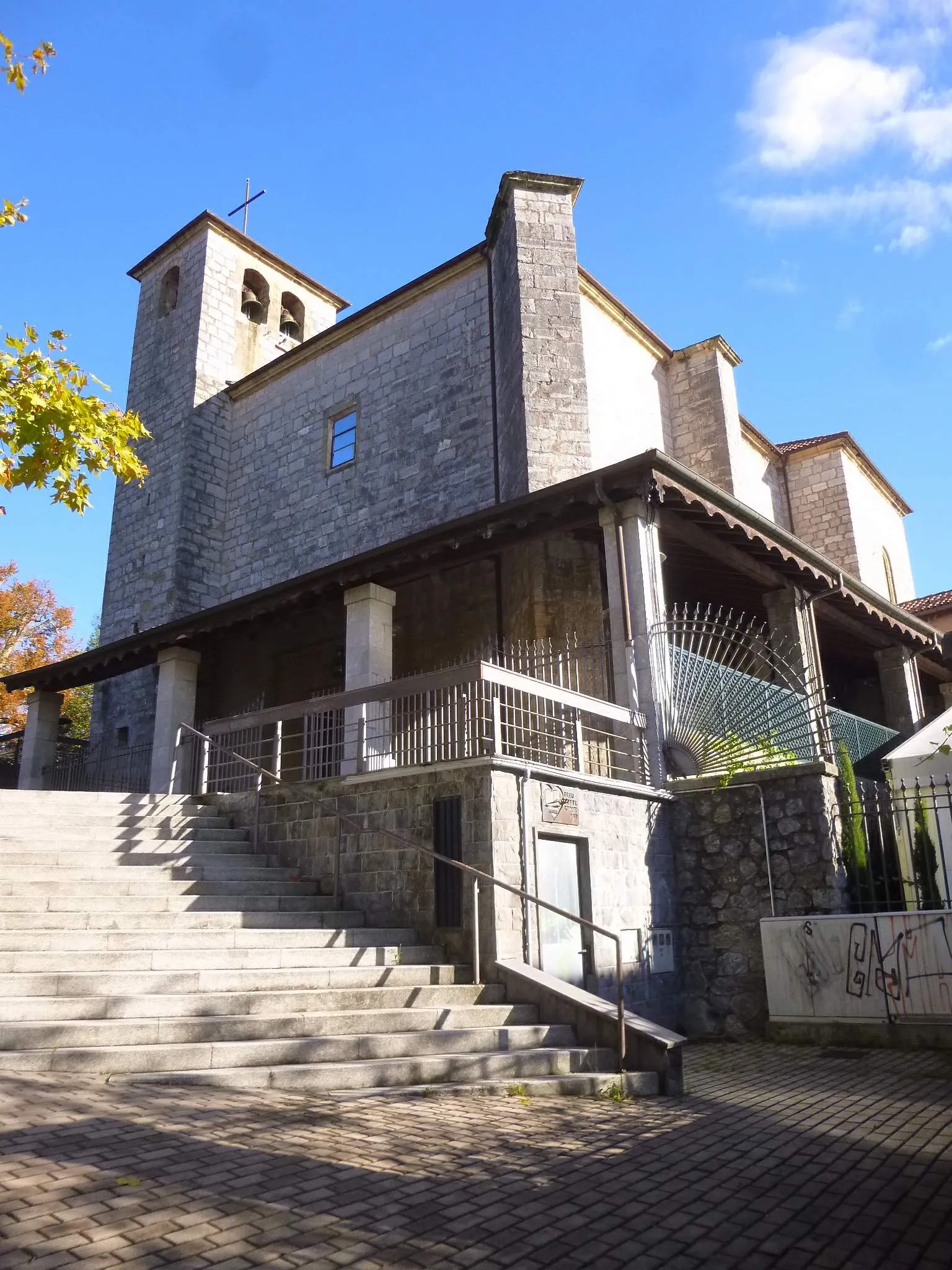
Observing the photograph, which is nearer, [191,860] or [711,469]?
[191,860]

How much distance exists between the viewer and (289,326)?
23.8 metres

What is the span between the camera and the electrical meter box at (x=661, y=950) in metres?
8.84

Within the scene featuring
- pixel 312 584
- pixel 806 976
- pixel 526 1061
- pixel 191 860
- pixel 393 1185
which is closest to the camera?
pixel 393 1185

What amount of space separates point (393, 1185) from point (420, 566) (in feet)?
28.6

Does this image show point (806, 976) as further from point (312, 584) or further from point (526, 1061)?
point (312, 584)

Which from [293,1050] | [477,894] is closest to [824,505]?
[477,894]

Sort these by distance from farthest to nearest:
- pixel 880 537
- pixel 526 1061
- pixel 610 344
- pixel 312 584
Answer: pixel 880 537
pixel 610 344
pixel 312 584
pixel 526 1061

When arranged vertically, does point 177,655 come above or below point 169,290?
below

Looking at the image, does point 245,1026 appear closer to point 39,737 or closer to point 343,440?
point 39,737

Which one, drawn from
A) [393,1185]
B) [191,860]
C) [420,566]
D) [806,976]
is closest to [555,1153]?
[393,1185]

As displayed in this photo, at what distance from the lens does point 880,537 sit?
25094 millimetres

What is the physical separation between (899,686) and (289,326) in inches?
654

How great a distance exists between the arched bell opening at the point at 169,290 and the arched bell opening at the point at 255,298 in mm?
1651

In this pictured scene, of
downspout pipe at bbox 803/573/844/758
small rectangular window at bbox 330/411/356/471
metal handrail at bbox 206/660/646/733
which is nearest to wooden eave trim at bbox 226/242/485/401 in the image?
small rectangular window at bbox 330/411/356/471
